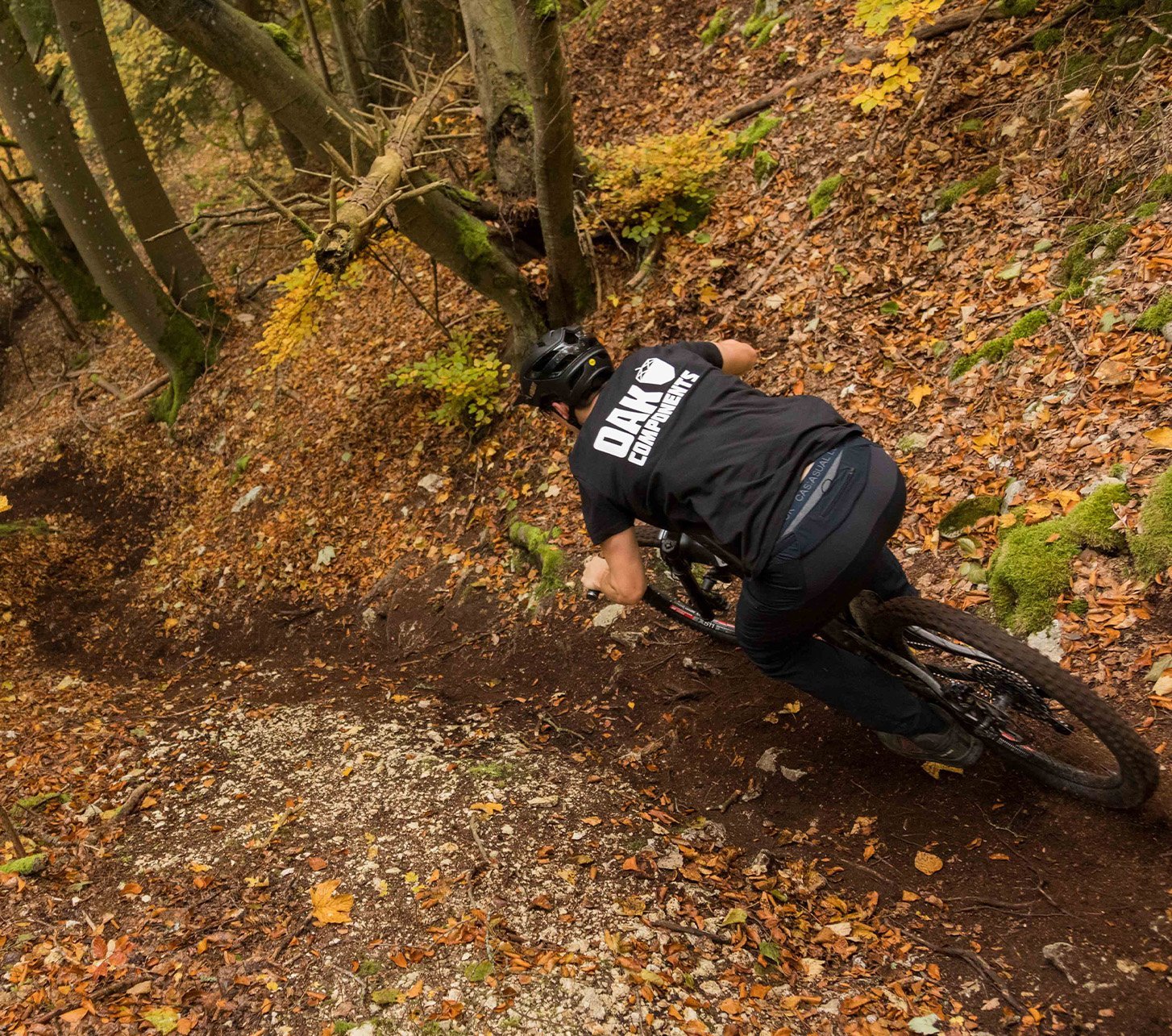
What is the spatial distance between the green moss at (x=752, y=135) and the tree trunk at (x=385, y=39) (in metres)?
6.81

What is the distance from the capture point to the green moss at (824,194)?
6387mm

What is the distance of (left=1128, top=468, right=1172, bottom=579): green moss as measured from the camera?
12.0 ft

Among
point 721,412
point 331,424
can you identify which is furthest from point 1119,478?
point 331,424

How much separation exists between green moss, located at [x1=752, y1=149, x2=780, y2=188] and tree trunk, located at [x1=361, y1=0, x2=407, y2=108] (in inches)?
286

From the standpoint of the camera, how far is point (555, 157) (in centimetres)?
611

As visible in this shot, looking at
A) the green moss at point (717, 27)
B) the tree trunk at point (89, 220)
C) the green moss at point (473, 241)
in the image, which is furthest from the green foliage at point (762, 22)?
the tree trunk at point (89, 220)

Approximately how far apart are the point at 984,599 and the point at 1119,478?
90cm

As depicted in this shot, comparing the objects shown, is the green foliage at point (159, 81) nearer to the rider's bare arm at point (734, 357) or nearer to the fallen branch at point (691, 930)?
the rider's bare arm at point (734, 357)

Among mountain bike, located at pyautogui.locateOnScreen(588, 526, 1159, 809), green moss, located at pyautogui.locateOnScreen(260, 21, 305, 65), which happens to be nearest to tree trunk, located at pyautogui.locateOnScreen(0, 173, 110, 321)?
green moss, located at pyautogui.locateOnScreen(260, 21, 305, 65)

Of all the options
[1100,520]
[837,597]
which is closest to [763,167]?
[1100,520]

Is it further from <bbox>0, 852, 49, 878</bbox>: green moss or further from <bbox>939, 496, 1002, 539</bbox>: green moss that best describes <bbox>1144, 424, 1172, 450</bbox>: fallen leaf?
<bbox>0, 852, 49, 878</bbox>: green moss

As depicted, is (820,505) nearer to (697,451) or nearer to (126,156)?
(697,451)

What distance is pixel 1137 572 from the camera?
3.78 m

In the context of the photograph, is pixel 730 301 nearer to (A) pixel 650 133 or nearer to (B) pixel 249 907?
(A) pixel 650 133
